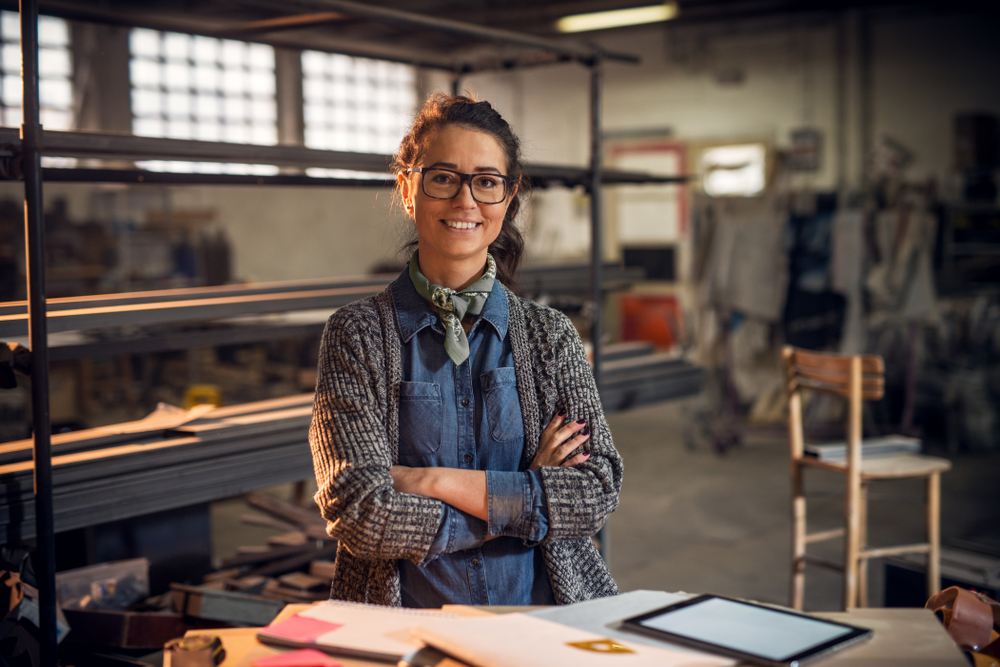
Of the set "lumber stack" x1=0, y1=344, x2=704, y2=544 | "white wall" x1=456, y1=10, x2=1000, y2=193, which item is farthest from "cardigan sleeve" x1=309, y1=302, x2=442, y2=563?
"white wall" x1=456, y1=10, x2=1000, y2=193

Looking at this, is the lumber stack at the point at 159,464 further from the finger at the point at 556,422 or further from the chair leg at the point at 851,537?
the chair leg at the point at 851,537

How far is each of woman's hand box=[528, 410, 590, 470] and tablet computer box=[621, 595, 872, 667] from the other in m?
0.42

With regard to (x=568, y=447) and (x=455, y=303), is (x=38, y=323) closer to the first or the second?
(x=455, y=303)

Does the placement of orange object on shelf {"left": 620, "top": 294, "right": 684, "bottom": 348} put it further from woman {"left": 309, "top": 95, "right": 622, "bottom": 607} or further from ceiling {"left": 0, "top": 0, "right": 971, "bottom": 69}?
woman {"left": 309, "top": 95, "right": 622, "bottom": 607}

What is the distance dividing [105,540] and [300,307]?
0.95 m

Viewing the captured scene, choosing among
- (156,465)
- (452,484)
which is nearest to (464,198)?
(452,484)

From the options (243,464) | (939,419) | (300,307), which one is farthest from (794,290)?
(243,464)

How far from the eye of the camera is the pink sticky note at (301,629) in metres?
1.10

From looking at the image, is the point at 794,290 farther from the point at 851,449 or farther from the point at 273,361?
the point at 273,361

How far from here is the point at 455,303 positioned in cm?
150

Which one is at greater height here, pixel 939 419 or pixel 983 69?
pixel 983 69

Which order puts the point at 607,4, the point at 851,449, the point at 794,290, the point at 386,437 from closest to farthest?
1. the point at 386,437
2. the point at 851,449
3. the point at 794,290
4. the point at 607,4

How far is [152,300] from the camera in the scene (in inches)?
105

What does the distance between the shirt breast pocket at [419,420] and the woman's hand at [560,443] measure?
0.18m
